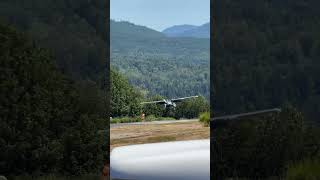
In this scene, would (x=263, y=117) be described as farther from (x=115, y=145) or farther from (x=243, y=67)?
(x=115, y=145)

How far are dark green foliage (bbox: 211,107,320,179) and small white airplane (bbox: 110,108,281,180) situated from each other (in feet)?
2.73

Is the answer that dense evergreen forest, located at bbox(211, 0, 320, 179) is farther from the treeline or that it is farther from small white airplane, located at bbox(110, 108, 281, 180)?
the treeline

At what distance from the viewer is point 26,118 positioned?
6590 mm

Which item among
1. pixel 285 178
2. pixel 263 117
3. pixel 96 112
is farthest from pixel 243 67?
pixel 96 112

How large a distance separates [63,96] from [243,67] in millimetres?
1940

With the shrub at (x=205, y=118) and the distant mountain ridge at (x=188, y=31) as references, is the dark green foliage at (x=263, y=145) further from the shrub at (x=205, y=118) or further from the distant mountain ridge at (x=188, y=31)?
the distant mountain ridge at (x=188, y=31)

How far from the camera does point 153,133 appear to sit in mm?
7711

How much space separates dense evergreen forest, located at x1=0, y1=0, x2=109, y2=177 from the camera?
6602 millimetres

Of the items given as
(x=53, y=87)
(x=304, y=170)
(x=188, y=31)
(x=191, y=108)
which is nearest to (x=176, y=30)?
(x=188, y=31)

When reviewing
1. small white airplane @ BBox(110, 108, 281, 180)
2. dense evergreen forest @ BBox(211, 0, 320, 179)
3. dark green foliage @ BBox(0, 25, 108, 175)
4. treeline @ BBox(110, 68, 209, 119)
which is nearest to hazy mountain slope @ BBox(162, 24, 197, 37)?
treeline @ BBox(110, 68, 209, 119)

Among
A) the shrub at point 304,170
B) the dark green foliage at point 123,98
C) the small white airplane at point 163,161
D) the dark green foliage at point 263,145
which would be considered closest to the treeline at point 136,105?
the dark green foliage at point 123,98

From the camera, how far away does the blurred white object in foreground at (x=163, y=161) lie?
23.6ft

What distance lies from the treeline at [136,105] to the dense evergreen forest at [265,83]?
1.35 meters

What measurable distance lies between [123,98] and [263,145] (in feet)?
7.15
